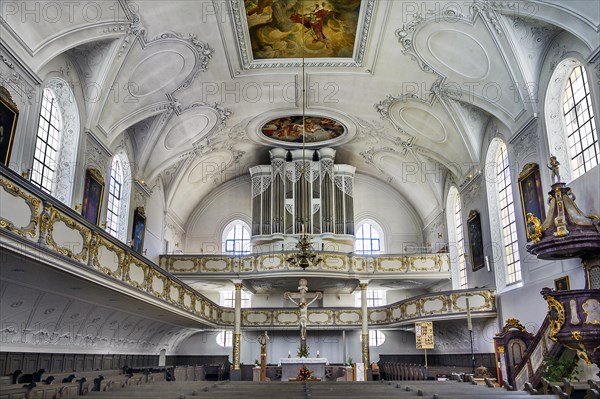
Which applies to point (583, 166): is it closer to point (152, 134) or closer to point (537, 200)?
point (537, 200)

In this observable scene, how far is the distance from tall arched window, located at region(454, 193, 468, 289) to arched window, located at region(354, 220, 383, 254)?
18.0 ft

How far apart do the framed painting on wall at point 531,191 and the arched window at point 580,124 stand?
1.23m

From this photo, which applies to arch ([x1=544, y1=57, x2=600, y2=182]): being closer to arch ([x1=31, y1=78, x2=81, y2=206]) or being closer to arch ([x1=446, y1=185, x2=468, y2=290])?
arch ([x1=446, y1=185, x2=468, y2=290])

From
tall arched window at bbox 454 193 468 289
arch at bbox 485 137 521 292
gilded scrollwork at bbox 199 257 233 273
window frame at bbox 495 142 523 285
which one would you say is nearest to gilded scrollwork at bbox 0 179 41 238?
window frame at bbox 495 142 523 285

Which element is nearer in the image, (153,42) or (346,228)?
(153,42)

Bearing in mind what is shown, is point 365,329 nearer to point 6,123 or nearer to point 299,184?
point 299,184

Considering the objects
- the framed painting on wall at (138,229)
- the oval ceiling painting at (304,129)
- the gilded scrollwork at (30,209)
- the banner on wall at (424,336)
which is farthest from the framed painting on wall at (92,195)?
the banner on wall at (424,336)

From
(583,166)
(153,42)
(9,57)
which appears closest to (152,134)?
(153,42)

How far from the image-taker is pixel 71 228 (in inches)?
401

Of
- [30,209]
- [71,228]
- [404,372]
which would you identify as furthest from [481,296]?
[30,209]

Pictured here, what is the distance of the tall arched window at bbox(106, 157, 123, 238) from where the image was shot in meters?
18.3

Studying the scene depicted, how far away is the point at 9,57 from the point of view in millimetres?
11875

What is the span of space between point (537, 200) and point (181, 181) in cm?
1582

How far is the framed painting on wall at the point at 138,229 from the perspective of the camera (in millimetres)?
19734
